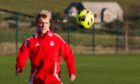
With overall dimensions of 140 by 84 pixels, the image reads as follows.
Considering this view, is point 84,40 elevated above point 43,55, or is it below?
below

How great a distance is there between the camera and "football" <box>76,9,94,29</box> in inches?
517

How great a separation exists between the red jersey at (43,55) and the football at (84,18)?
346 centimetres

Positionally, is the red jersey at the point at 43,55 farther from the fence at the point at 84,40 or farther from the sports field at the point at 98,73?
the fence at the point at 84,40

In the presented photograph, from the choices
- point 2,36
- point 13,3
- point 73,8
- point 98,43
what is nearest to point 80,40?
point 98,43

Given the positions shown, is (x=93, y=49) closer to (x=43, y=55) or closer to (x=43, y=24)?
(x=43, y=55)

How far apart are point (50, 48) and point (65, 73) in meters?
10.9

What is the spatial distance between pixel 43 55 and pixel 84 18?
13.3 ft

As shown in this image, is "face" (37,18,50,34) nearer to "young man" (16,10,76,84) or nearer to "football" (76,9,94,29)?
"young man" (16,10,76,84)

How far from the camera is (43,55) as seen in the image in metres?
9.57

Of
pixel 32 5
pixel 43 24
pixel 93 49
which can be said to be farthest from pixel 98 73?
pixel 32 5

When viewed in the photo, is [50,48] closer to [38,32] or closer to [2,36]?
[38,32]

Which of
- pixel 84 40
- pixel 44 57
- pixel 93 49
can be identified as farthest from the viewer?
pixel 84 40

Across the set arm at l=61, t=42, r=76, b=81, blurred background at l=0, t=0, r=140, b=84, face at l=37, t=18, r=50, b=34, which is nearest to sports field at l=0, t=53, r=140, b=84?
blurred background at l=0, t=0, r=140, b=84

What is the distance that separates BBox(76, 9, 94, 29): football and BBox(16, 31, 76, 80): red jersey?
346 cm
